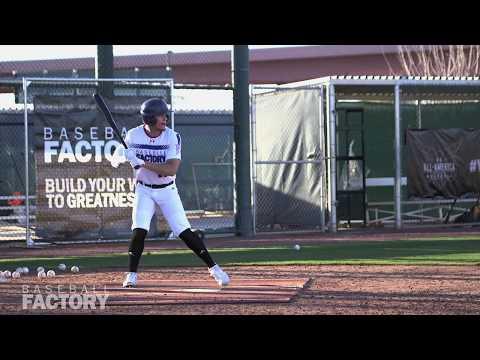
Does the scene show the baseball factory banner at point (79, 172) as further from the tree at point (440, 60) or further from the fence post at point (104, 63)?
the tree at point (440, 60)

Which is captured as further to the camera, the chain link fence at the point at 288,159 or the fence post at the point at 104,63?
the chain link fence at the point at 288,159

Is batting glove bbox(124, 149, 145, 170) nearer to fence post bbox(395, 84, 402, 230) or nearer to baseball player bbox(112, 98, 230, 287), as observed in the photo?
baseball player bbox(112, 98, 230, 287)

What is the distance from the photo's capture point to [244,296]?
8445 millimetres

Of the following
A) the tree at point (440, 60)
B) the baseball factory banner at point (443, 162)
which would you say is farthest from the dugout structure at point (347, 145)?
the tree at point (440, 60)

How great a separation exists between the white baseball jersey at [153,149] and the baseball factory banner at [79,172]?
6227mm

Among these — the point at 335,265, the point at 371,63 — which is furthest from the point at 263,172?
the point at 371,63

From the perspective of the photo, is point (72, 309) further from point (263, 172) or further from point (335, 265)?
point (263, 172)

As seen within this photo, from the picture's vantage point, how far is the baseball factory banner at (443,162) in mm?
18484

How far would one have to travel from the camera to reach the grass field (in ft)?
39.0

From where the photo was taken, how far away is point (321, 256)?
12.7 m

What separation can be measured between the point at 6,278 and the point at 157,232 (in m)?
5.45

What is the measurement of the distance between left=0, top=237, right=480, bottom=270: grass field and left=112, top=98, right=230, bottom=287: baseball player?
2697 mm

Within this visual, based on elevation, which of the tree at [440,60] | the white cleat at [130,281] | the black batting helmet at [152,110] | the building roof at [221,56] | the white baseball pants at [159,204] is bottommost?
the white cleat at [130,281]

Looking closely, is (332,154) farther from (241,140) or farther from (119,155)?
(119,155)
